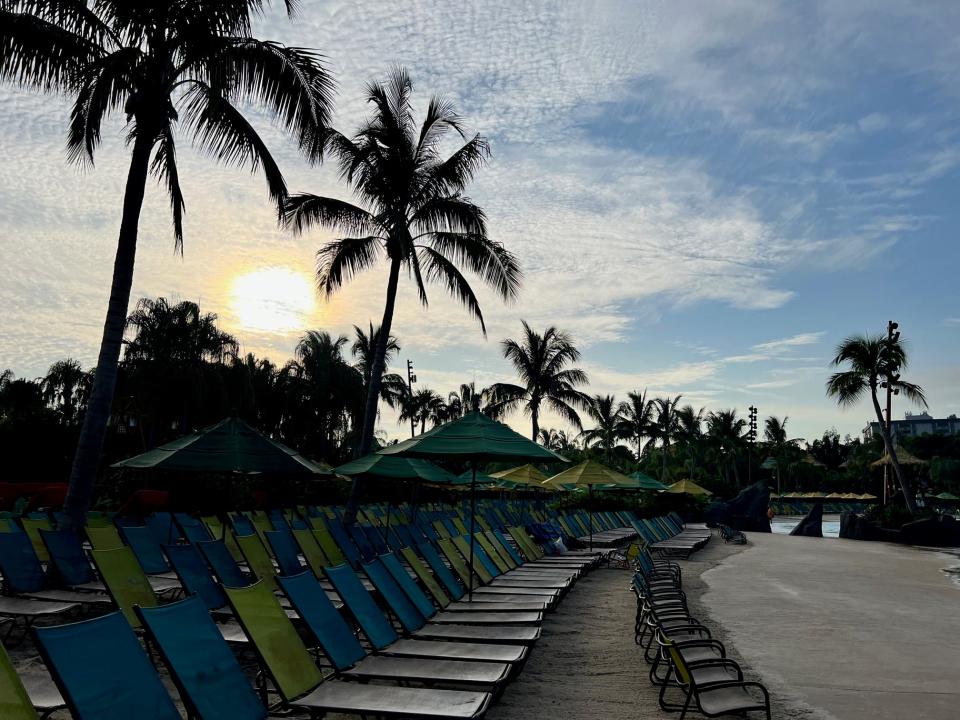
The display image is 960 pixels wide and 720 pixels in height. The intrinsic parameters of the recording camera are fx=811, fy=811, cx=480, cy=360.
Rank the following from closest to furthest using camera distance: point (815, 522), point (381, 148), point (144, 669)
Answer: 1. point (144, 669)
2. point (381, 148)
3. point (815, 522)

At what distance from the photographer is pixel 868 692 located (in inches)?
234

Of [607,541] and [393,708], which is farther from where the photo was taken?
[607,541]

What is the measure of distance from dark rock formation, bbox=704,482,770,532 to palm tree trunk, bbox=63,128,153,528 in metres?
26.6

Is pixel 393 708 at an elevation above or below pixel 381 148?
below

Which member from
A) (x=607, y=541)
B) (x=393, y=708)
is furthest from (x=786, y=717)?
(x=607, y=541)

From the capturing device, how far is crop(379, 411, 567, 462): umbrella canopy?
24.5ft

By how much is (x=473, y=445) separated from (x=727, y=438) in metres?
58.8

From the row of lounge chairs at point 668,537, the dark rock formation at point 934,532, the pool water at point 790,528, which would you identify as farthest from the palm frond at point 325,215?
the pool water at point 790,528

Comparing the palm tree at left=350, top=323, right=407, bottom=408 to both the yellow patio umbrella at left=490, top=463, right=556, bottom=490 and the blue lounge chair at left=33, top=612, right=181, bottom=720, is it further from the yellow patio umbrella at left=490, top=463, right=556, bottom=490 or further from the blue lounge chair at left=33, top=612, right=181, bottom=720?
the blue lounge chair at left=33, top=612, right=181, bottom=720

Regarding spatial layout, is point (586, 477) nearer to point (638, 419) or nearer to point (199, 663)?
point (199, 663)

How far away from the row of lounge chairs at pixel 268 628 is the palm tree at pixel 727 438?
2183 inches

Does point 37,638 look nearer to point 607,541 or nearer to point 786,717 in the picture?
point 786,717

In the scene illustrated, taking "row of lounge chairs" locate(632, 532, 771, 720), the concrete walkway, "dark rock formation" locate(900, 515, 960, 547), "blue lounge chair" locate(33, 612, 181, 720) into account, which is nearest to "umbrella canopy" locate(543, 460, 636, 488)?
the concrete walkway

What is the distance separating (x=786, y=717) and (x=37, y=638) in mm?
4440
